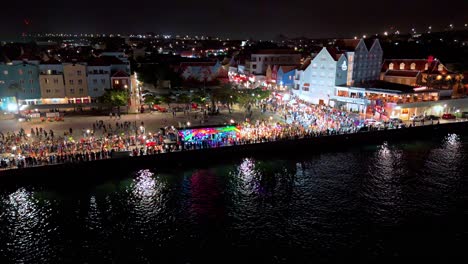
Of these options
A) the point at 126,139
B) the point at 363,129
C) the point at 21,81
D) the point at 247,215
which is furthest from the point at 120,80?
the point at 247,215

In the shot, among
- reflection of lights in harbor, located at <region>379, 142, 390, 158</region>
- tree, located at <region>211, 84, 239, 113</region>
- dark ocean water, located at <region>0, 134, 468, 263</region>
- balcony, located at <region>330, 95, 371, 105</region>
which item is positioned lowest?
dark ocean water, located at <region>0, 134, 468, 263</region>

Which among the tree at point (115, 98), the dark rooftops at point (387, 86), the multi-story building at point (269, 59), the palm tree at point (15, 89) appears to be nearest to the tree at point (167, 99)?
the tree at point (115, 98)

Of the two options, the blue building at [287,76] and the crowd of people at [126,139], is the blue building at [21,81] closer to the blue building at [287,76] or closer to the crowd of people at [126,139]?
the crowd of people at [126,139]

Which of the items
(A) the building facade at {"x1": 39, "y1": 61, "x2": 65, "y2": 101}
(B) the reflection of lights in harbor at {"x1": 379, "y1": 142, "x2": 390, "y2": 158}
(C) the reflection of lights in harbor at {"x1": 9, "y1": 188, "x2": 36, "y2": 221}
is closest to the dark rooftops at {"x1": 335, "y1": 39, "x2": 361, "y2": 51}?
(B) the reflection of lights in harbor at {"x1": 379, "y1": 142, "x2": 390, "y2": 158}

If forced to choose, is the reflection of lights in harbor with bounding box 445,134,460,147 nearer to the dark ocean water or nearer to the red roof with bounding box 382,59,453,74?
the dark ocean water

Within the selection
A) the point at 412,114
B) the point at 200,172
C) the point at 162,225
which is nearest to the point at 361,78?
the point at 412,114

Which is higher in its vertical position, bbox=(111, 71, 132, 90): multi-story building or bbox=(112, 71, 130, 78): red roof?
bbox=(112, 71, 130, 78): red roof

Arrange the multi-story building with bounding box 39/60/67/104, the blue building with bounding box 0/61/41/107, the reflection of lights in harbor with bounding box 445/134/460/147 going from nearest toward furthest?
the reflection of lights in harbor with bounding box 445/134/460/147, the blue building with bounding box 0/61/41/107, the multi-story building with bounding box 39/60/67/104
